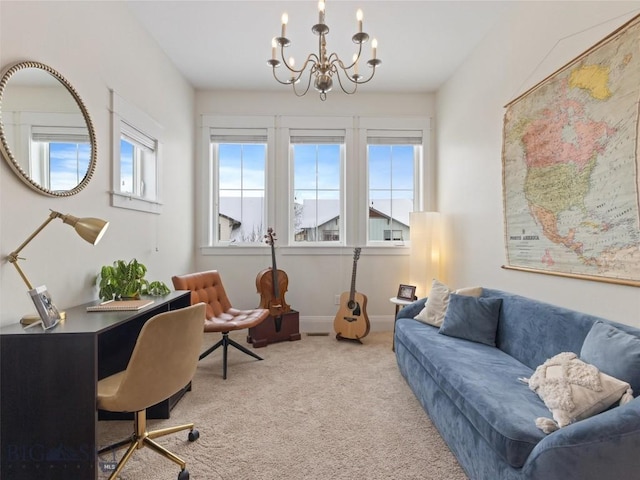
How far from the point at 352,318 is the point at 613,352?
2.31m

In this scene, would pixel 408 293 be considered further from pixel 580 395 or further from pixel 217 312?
pixel 580 395

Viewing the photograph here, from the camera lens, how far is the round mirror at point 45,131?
149 centimetres

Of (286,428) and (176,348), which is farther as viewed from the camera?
(286,428)

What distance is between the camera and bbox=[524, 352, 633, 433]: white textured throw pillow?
1203mm

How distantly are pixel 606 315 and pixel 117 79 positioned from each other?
3.45 metres

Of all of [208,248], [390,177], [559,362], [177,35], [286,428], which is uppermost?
[177,35]

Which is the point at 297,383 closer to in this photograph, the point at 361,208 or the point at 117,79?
the point at 361,208

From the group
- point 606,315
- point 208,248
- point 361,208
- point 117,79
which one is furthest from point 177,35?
point 606,315

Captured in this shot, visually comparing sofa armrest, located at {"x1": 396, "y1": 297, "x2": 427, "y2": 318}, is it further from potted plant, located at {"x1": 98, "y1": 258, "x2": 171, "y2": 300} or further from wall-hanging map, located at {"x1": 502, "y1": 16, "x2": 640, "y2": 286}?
potted plant, located at {"x1": 98, "y1": 258, "x2": 171, "y2": 300}

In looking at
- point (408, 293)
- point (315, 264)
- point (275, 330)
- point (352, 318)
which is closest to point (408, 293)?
point (408, 293)

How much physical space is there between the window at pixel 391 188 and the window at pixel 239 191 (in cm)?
138

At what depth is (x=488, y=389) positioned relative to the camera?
1.49 metres

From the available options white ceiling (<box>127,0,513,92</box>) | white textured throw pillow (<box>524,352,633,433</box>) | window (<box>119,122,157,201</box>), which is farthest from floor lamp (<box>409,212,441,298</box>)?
window (<box>119,122,157,201</box>)

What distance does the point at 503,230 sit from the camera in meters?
2.57
